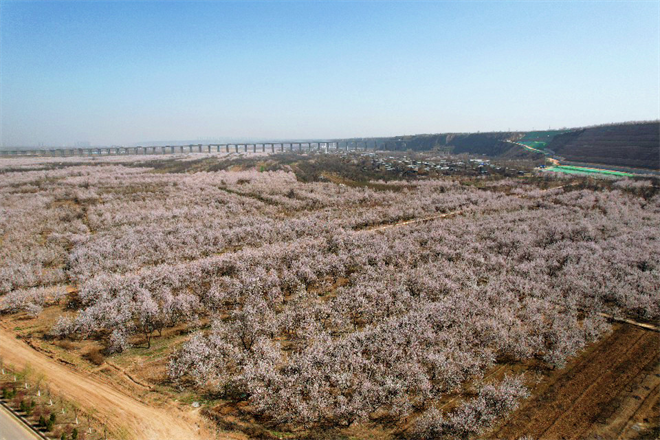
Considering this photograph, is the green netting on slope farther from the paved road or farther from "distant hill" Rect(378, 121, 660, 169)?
the paved road

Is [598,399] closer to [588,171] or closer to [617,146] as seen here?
[588,171]

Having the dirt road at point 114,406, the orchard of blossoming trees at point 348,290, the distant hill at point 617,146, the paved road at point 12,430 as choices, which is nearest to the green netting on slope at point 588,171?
the distant hill at point 617,146

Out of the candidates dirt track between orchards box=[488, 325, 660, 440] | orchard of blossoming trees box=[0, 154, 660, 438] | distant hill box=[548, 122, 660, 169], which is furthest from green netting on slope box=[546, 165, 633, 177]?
dirt track between orchards box=[488, 325, 660, 440]

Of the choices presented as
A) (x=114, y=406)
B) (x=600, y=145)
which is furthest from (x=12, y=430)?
(x=600, y=145)

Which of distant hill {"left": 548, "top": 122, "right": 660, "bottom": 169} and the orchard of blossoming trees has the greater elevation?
distant hill {"left": 548, "top": 122, "right": 660, "bottom": 169}

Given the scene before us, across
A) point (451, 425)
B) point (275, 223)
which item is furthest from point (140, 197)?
point (451, 425)

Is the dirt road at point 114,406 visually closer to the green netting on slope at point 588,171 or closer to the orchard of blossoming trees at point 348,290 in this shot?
the orchard of blossoming trees at point 348,290
